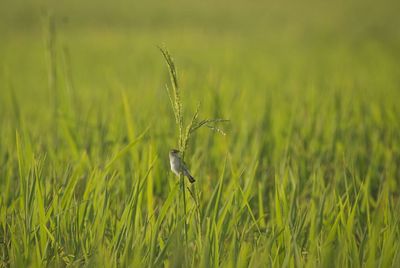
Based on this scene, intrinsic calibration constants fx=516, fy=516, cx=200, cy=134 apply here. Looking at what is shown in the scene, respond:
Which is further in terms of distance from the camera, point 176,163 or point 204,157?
point 204,157

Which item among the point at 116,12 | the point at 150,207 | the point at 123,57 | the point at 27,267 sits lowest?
the point at 27,267

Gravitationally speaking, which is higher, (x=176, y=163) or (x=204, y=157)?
(x=176, y=163)

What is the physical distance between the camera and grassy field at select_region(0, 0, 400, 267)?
1.70 m

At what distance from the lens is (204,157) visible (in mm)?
2893

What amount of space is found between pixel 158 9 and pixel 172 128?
17.3 meters

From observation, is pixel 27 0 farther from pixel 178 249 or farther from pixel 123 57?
pixel 178 249

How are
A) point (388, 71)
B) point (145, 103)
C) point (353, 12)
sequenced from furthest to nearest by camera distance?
point (353, 12)
point (388, 71)
point (145, 103)

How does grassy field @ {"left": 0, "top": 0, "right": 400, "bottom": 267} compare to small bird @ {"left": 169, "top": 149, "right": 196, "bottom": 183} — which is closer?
small bird @ {"left": 169, "top": 149, "right": 196, "bottom": 183}

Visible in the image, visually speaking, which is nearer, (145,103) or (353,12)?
(145,103)

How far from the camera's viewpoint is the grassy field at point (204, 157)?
1703 mm

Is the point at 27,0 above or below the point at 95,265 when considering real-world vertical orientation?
above

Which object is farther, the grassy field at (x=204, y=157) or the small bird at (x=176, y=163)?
the grassy field at (x=204, y=157)

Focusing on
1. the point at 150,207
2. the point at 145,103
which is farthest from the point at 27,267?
the point at 145,103

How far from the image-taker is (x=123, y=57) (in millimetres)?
10641
